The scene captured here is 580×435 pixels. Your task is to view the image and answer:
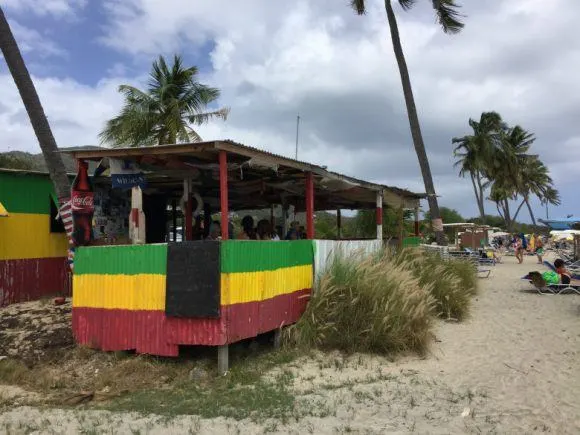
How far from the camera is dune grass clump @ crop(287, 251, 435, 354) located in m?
7.98

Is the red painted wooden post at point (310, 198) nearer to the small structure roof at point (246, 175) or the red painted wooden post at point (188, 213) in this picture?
the small structure roof at point (246, 175)

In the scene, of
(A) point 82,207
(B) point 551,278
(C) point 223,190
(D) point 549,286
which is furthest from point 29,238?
(B) point 551,278

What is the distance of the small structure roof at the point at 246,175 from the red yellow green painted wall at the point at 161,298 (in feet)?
4.22

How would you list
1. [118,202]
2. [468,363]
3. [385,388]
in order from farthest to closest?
1. [118,202]
2. [468,363]
3. [385,388]

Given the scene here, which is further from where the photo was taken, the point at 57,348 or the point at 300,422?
the point at 57,348

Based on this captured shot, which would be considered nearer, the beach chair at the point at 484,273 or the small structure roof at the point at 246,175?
the small structure roof at the point at 246,175

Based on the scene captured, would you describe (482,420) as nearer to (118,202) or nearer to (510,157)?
(118,202)

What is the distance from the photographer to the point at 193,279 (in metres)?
6.88

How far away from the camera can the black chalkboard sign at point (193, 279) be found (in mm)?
6777

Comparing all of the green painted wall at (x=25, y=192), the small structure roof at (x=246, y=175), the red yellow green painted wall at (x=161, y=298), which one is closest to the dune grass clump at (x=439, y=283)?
the small structure roof at (x=246, y=175)

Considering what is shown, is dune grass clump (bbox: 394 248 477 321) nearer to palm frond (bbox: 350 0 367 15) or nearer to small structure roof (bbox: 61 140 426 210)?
small structure roof (bbox: 61 140 426 210)

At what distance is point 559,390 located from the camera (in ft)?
21.3

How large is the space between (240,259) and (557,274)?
38.7 ft

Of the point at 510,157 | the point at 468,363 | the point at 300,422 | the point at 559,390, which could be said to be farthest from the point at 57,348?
the point at 510,157
